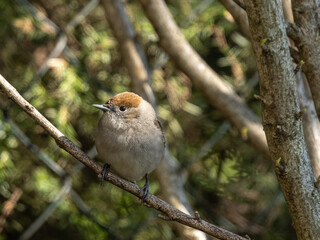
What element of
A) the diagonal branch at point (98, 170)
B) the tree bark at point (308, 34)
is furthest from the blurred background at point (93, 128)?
the diagonal branch at point (98, 170)

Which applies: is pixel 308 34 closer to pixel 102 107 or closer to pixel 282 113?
pixel 282 113

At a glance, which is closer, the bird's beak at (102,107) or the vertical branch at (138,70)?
the bird's beak at (102,107)

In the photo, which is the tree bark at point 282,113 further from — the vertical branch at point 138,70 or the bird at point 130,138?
the vertical branch at point 138,70

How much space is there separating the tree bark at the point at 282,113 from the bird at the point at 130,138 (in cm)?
65

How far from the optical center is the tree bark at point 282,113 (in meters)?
1.26

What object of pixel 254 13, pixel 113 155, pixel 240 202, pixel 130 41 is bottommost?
pixel 240 202

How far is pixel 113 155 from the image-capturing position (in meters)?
1.90

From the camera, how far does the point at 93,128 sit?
251 cm

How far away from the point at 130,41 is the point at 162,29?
206 millimetres

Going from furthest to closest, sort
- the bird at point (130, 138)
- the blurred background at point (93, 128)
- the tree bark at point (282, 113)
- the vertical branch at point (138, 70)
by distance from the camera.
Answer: the blurred background at point (93, 128), the vertical branch at point (138, 70), the bird at point (130, 138), the tree bark at point (282, 113)

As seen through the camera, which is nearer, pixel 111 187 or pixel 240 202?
pixel 111 187

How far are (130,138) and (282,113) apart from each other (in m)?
0.81

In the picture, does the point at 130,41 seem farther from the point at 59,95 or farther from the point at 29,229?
the point at 29,229

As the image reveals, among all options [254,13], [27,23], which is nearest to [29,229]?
[27,23]
